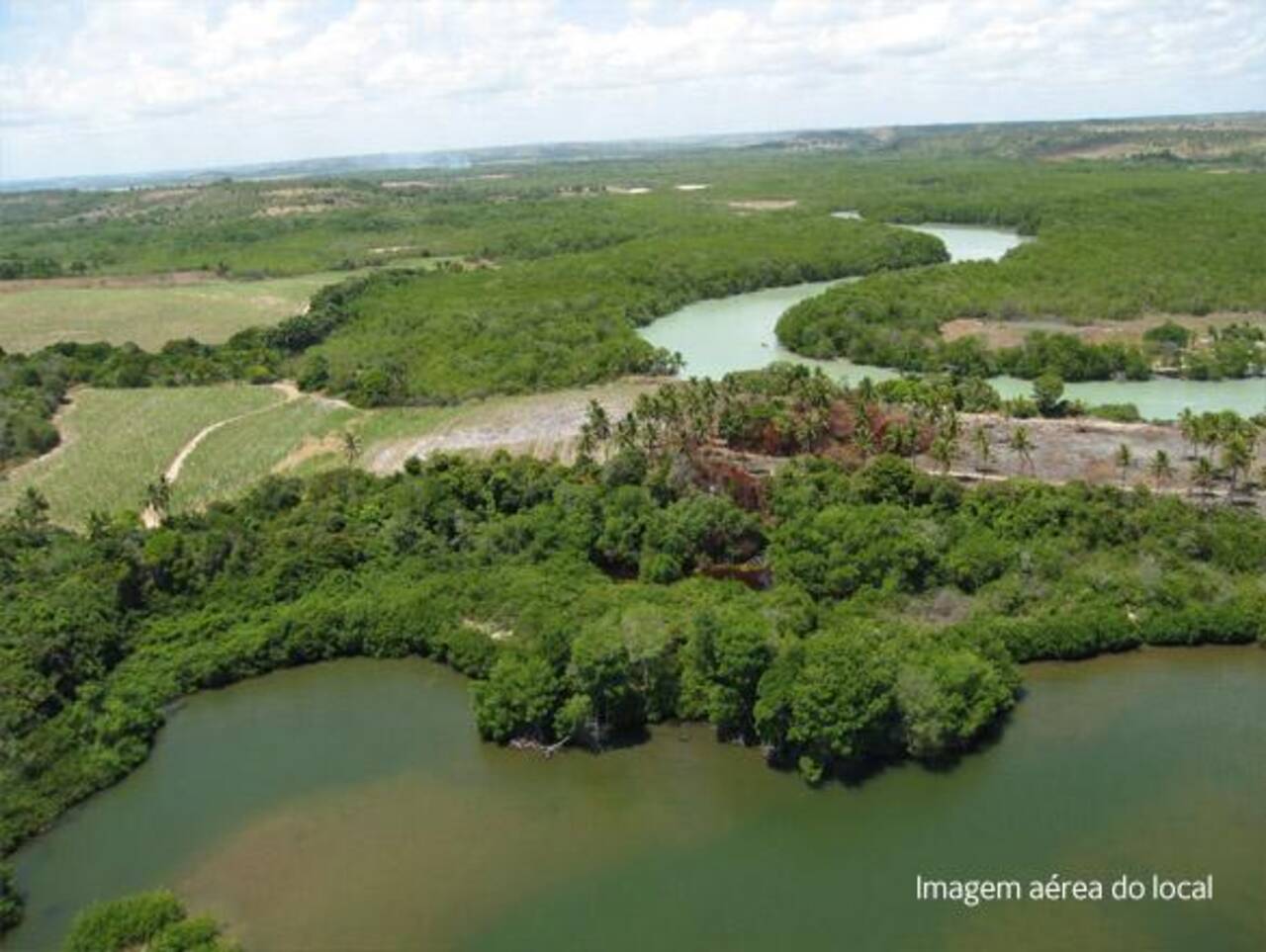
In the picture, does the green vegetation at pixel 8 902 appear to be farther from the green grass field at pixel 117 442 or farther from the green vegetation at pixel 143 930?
the green grass field at pixel 117 442

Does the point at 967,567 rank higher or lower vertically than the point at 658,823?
higher

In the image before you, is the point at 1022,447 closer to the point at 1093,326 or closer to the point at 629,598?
the point at 629,598

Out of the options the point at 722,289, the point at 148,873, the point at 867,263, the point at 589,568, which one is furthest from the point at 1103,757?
the point at 867,263

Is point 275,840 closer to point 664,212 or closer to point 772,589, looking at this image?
point 772,589

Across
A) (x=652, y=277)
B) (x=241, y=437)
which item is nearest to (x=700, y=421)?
(x=241, y=437)

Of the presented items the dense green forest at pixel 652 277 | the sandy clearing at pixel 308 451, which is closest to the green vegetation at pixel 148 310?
the dense green forest at pixel 652 277

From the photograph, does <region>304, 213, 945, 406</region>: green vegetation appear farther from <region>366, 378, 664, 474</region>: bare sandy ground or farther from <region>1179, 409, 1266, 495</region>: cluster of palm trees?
<region>1179, 409, 1266, 495</region>: cluster of palm trees
